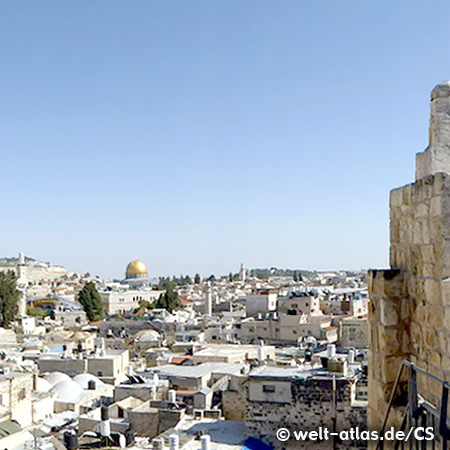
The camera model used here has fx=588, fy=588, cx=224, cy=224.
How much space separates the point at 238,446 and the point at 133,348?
72.2ft

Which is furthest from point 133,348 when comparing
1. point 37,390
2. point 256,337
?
point 37,390

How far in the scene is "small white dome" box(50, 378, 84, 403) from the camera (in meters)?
20.2

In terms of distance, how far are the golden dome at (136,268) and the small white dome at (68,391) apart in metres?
80.3

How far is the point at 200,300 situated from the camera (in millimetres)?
64750

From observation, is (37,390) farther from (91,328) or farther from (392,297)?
(91,328)

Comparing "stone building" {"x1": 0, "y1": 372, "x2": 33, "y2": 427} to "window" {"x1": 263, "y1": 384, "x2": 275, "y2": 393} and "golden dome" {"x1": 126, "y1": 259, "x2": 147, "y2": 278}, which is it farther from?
"golden dome" {"x1": 126, "y1": 259, "x2": 147, "y2": 278}

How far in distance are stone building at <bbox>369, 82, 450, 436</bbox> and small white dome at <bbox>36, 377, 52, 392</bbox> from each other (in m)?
19.9

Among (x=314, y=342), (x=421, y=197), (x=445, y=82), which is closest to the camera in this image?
(x=421, y=197)

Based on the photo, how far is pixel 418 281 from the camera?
2586 mm

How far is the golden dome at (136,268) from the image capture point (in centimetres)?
10125

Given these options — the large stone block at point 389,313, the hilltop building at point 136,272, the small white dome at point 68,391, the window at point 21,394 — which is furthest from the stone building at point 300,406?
the hilltop building at point 136,272

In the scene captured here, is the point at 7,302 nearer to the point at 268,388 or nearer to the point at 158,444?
the point at 158,444

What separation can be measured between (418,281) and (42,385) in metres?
20.8

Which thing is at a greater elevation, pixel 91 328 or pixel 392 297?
pixel 392 297
